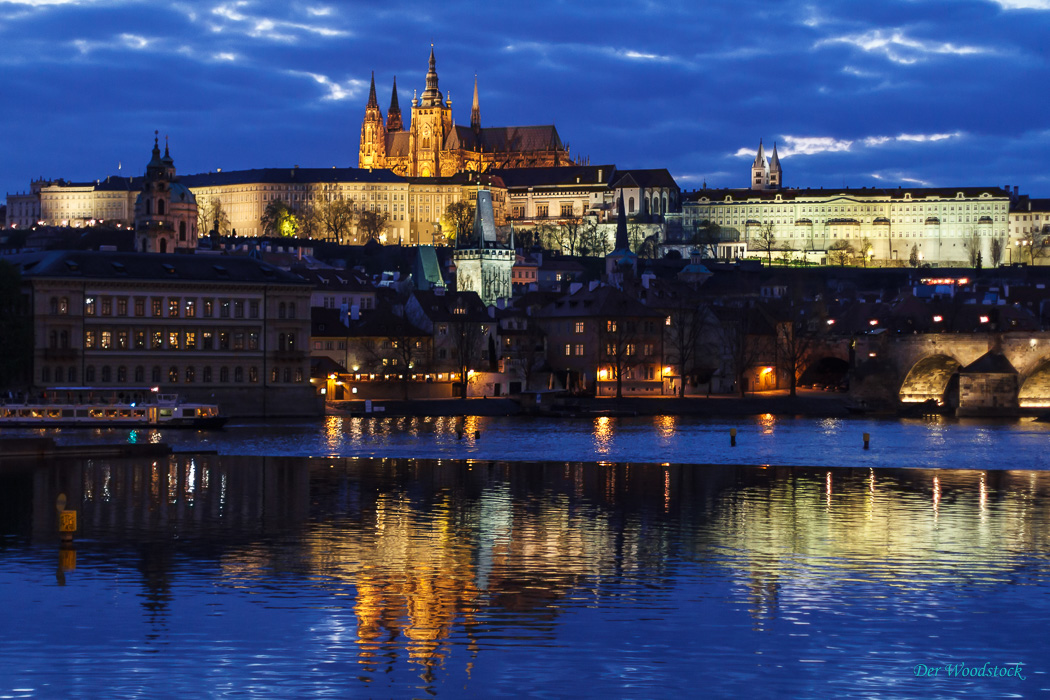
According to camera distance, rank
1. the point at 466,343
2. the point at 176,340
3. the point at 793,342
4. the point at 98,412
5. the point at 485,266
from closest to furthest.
Result: the point at 98,412, the point at 176,340, the point at 466,343, the point at 793,342, the point at 485,266

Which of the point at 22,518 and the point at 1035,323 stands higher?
the point at 1035,323

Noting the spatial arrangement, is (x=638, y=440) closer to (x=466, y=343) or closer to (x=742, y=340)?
(x=466, y=343)

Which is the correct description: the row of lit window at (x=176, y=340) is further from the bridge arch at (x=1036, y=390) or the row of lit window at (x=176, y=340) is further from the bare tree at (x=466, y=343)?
the bridge arch at (x=1036, y=390)

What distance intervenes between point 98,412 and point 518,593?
51.0m

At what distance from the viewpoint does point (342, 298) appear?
12769cm

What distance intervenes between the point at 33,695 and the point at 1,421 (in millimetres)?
52356

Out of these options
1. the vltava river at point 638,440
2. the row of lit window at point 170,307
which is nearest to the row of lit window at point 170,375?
the row of lit window at point 170,307

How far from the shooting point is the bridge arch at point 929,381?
337 ft

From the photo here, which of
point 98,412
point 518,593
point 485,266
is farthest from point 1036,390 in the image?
point 518,593

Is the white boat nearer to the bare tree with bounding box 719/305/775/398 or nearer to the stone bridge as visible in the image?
the bare tree with bounding box 719/305/775/398

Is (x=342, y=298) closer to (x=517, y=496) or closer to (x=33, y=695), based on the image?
(x=517, y=496)

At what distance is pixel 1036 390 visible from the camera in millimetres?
97062

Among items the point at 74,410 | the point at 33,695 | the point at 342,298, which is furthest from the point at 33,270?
the point at 33,695

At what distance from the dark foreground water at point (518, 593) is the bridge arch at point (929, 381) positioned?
63.3 m
